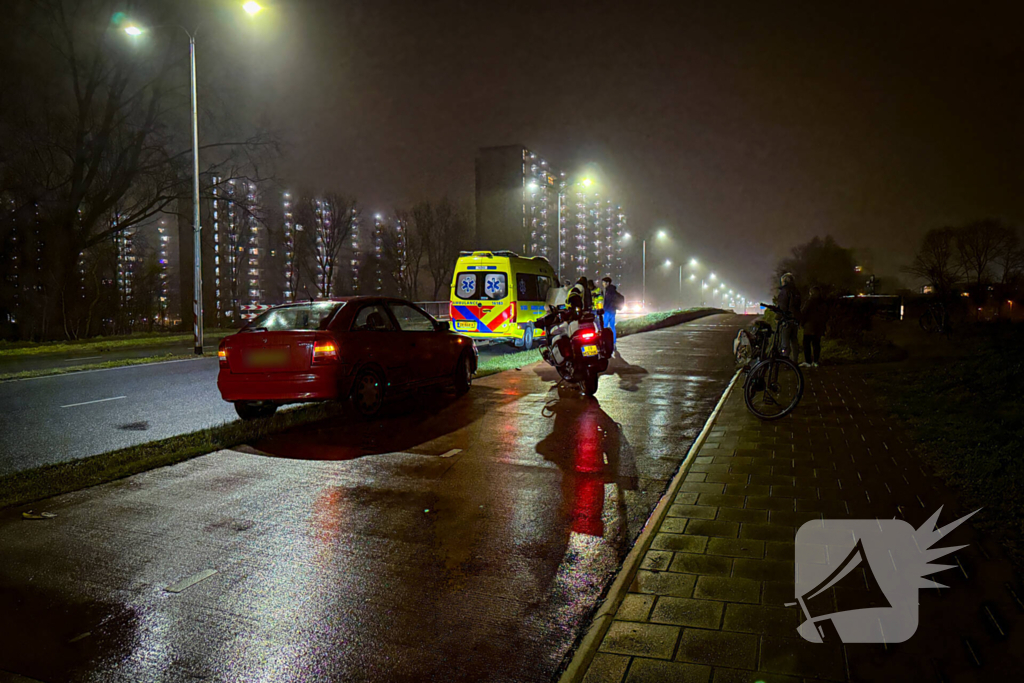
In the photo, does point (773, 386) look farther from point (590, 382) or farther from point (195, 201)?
point (195, 201)

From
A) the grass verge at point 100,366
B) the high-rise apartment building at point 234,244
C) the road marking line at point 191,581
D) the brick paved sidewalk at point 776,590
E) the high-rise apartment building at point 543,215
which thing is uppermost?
the high-rise apartment building at point 543,215

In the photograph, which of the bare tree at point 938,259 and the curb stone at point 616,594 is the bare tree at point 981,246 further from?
the curb stone at point 616,594

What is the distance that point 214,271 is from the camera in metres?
108

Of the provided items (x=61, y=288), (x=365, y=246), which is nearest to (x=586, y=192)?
(x=365, y=246)

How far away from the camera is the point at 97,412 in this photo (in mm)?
9945

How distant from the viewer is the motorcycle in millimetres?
10570

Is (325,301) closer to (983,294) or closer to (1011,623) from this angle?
(1011,623)

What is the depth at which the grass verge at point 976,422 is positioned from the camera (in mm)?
5026

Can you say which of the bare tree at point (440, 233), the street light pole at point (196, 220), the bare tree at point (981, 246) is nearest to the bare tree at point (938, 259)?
the bare tree at point (981, 246)


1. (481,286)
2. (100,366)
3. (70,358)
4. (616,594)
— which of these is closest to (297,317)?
(616,594)

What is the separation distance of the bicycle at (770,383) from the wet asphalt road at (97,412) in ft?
22.6

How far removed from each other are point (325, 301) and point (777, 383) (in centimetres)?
593

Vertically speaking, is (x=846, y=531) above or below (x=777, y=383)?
below

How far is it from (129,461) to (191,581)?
10.7ft
